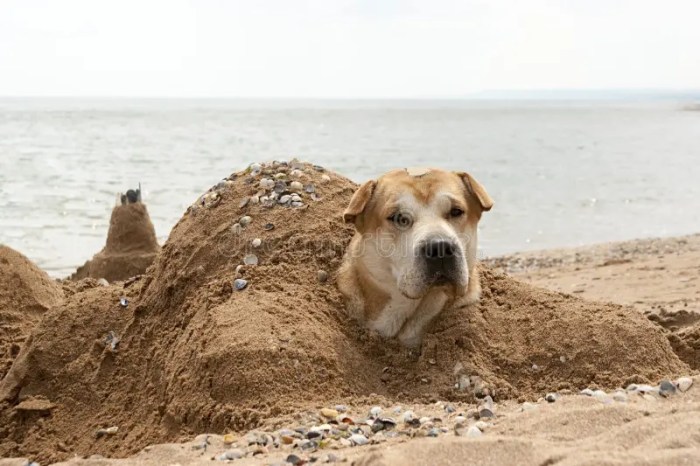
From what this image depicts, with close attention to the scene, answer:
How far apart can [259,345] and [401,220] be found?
1.14 m

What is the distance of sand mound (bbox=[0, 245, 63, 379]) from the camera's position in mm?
6754

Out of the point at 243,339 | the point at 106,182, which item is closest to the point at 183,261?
the point at 243,339

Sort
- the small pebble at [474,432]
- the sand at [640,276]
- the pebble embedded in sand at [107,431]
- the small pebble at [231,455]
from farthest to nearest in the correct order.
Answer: the sand at [640,276] → the pebble embedded in sand at [107,431] → the small pebble at [231,455] → the small pebble at [474,432]

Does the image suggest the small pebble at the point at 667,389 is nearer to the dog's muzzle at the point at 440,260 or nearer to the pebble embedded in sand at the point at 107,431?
the dog's muzzle at the point at 440,260

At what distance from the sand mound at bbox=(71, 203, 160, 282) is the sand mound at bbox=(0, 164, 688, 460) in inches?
158

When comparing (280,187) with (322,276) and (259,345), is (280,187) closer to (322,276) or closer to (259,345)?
(322,276)

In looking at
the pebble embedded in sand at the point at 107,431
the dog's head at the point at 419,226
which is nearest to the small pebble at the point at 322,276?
the dog's head at the point at 419,226

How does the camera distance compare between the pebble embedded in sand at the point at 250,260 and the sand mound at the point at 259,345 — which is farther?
the pebble embedded in sand at the point at 250,260

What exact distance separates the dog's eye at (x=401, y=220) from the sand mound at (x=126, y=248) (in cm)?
585

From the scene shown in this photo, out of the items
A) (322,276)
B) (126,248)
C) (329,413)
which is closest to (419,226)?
(322,276)

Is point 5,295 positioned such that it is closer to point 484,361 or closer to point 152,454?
point 152,454

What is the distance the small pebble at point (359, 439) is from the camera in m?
3.50

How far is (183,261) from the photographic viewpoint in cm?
579

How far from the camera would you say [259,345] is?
461 centimetres
